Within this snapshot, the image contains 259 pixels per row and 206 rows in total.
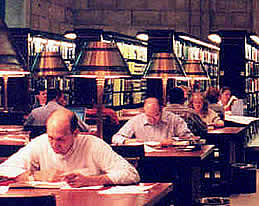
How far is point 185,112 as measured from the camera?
8727 mm

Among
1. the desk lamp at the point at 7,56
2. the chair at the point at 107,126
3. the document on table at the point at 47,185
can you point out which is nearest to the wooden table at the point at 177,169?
the chair at the point at 107,126

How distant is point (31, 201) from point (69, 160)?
1.44m

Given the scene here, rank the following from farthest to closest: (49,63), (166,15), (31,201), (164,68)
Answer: (166,15) → (49,63) → (164,68) → (31,201)

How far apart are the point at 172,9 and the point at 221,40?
8009mm

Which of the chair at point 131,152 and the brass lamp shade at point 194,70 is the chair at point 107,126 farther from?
the brass lamp shade at point 194,70

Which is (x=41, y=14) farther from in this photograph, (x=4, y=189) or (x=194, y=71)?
(x=4, y=189)

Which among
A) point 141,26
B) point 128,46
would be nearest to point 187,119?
point 128,46

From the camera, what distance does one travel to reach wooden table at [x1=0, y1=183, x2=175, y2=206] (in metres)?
3.67

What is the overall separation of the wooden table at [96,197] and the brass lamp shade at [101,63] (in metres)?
1.81

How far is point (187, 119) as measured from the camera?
871cm

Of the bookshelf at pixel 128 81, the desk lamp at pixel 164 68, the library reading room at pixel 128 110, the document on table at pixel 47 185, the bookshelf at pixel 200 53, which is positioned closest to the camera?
the document on table at pixel 47 185

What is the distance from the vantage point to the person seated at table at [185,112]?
28.6 feet

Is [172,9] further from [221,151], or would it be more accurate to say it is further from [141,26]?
[221,151]

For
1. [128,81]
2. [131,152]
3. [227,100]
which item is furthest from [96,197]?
[128,81]
